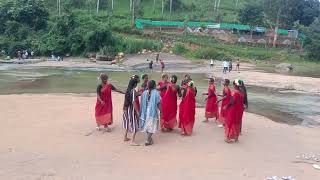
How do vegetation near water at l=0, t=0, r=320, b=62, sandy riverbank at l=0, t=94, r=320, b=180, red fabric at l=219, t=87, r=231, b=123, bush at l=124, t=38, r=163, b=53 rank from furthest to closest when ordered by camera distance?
vegetation near water at l=0, t=0, r=320, b=62
bush at l=124, t=38, r=163, b=53
red fabric at l=219, t=87, r=231, b=123
sandy riverbank at l=0, t=94, r=320, b=180

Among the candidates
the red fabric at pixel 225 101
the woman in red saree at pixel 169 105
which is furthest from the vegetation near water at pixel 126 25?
the woman in red saree at pixel 169 105

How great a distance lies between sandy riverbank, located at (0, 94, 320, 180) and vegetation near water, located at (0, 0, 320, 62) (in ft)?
120

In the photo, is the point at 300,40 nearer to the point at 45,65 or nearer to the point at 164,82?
the point at 45,65

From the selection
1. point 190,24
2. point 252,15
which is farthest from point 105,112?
point 190,24

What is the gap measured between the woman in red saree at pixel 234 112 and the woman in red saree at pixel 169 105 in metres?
1.51

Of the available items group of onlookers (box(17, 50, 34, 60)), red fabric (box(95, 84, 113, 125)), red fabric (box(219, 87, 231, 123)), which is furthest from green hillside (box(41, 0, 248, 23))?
red fabric (box(95, 84, 113, 125))

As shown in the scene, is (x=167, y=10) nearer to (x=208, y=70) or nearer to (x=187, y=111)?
(x=208, y=70)

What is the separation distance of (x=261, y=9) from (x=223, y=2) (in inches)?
838

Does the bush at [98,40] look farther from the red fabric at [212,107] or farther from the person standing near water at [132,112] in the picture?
the person standing near water at [132,112]

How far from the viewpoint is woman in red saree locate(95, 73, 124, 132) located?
39.4 ft

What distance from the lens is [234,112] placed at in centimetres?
1145

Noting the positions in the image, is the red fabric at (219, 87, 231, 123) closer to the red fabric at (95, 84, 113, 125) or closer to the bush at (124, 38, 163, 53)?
the red fabric at (95, 84, 113, 125)

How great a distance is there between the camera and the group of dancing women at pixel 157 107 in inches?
425

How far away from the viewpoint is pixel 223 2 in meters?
88.4
